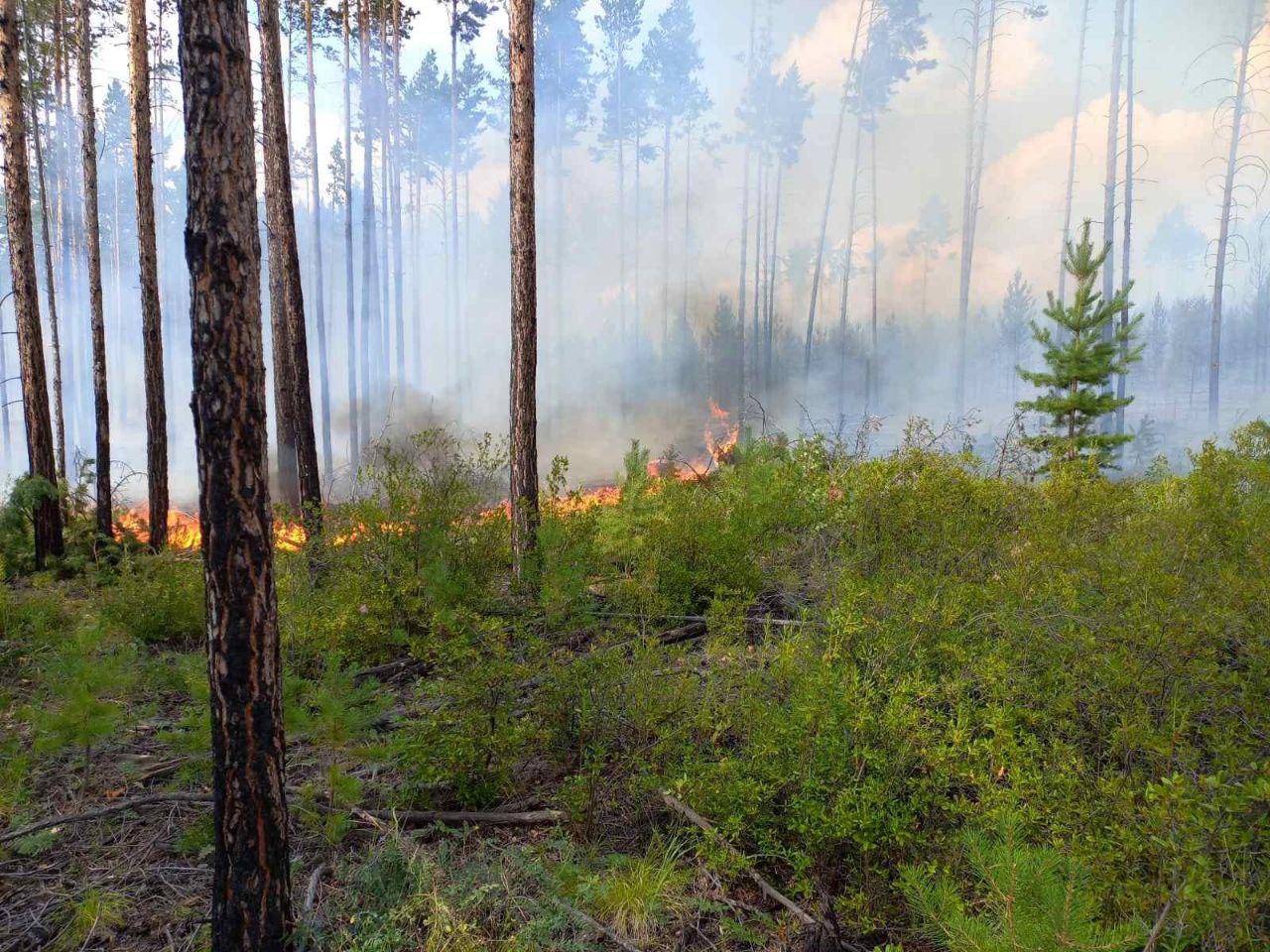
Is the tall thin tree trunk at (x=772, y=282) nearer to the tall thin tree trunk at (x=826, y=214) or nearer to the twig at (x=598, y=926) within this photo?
the tall thin tree trunk at (x=826, y=214)

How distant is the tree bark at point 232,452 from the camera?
2244 millimetres

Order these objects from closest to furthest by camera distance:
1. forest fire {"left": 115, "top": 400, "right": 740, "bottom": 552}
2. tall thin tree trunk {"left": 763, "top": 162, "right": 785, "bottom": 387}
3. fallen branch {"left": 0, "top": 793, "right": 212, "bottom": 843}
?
fallen branch {"left": 0, "top": 793, "right": 212, "bottom": 843}, forest fire {"left": 115, "top": 400, "right": 740, "bottom": 552}, tall thin tree trunk {"left": 763, "top": 162, "right": 785, "bottom": 387}

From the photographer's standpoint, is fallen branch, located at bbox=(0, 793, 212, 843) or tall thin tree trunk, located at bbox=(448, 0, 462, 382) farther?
tall thin tree trunk, located at bbox=(448, 0, 462, 382)

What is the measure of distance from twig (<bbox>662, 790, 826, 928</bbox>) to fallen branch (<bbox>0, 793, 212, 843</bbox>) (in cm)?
236

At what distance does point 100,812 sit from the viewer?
3.42 meters

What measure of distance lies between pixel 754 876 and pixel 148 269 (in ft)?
37.6

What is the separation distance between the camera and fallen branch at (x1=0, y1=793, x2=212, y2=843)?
335cm

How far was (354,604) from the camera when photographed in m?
6.07

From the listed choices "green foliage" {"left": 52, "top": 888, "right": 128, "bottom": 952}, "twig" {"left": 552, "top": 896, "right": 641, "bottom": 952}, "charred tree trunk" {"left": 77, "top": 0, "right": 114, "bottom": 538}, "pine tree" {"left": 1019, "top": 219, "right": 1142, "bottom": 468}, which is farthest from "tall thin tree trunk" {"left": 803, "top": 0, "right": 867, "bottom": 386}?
"green foliage" {"left": 52, "top": 888, "right": 128, "bottom": 952}

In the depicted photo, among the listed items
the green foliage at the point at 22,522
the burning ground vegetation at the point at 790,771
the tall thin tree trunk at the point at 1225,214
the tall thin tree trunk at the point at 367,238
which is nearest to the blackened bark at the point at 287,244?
the green foliage at the point at 22,522

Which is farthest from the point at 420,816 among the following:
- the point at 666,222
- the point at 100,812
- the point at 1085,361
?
the point at 666,222

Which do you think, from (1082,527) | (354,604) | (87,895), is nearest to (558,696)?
(87,895)

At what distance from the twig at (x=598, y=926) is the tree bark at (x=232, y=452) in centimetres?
110

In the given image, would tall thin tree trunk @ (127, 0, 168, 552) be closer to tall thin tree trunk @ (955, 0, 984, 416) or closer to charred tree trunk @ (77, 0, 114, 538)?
charred tree trunk @ (77, 0, 114, 538)
